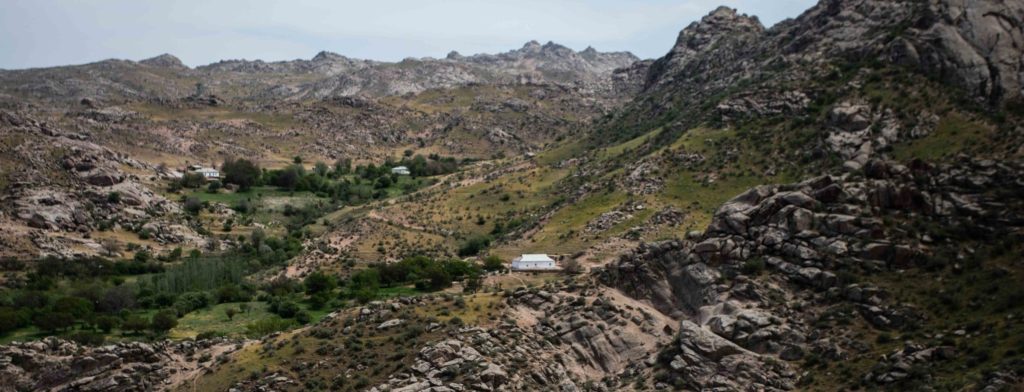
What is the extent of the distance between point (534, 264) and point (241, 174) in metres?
83.0

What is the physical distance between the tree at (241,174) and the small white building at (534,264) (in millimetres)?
80349

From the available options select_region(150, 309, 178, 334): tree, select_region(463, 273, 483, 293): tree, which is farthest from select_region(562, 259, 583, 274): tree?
select_region(150, 309, 178, 334): tree

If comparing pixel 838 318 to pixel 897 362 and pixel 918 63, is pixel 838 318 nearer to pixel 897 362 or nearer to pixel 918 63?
pixel 897 362

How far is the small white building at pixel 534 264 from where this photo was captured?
227ft

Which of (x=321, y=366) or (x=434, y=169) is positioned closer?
(x=321, y=366)

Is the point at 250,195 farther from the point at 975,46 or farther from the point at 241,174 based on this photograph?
the point at 975,46

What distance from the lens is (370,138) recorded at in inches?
7436

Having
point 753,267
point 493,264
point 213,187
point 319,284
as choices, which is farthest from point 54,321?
point 213,187

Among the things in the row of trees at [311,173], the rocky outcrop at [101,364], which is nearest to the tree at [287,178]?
the row of trees at [311,173]

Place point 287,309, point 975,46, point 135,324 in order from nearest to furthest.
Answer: point 135,324
point 287,309
point 975,46

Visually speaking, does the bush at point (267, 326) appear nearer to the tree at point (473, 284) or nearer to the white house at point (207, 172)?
the tree at point (473, 284)

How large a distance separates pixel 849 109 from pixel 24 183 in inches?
3771

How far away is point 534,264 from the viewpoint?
6962 cm

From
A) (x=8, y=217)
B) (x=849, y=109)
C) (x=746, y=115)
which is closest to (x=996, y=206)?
(x=849, y=109)
